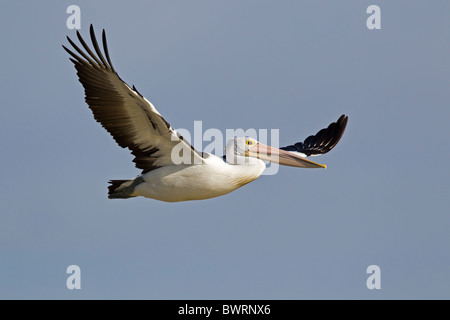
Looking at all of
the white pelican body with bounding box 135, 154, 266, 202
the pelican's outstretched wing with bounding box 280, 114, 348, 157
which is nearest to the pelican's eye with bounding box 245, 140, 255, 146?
the white pelican body with bounding box 135, 154, 266, 202

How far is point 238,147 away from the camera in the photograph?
47.8ft

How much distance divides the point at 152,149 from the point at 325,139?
5071 millimetres

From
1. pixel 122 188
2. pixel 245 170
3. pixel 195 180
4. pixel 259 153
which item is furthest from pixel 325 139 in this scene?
pixel 122 188

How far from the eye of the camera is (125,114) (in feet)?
43.6

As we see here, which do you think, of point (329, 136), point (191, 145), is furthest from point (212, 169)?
point (329, 136)

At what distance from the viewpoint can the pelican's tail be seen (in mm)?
14039

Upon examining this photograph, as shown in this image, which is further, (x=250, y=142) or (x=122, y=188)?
(x=250, y=142)

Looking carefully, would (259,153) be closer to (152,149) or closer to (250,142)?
(250,142)

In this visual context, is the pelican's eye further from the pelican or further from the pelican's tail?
the pelican's tail

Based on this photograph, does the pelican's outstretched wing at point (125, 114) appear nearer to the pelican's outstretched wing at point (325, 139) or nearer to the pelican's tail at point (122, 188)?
the pelican's tail at point (122, 188)

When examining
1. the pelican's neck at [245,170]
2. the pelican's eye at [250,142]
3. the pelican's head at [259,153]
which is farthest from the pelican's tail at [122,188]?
the pelican's eye at [250,142]

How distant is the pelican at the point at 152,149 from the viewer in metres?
12.9

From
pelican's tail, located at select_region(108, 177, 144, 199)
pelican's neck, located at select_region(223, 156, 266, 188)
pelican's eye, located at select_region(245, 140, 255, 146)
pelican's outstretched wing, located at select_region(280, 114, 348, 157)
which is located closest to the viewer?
pelican's neck, located at select_region(223, 156, 266, 188)

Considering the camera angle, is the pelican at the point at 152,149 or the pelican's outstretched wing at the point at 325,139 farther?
the pelican's outstretched wing at the point at 325,139
